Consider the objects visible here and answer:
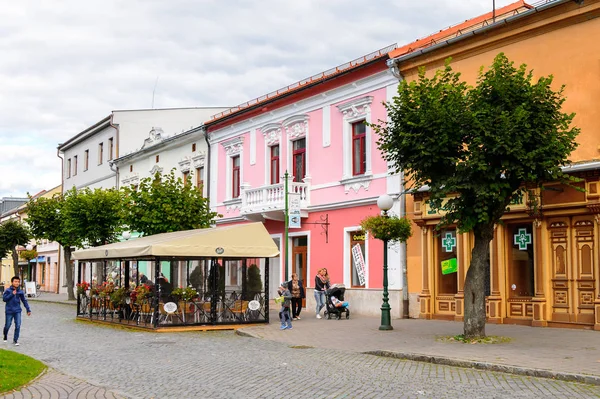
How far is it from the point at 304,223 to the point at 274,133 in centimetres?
429

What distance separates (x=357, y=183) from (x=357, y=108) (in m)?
2.56

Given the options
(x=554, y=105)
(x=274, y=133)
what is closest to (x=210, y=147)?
(x=274, y=133)

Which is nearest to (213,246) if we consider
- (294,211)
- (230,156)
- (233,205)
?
(294,211)

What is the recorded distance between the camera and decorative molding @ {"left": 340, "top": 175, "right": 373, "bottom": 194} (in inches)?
924

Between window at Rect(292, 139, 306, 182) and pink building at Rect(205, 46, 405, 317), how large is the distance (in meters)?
0.04

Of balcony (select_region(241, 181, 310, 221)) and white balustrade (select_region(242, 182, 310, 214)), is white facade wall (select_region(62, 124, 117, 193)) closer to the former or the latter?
balcony (select_region(241, 181, 310, 221))

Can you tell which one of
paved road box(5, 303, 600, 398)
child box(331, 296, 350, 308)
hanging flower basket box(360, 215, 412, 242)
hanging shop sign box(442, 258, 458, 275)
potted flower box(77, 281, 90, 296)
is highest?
hanging flower basket box(360, 215, 412, 242)

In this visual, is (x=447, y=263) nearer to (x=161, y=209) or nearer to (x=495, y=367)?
(x=495, y=367)

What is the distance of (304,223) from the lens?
26422mm

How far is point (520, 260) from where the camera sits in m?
18.7

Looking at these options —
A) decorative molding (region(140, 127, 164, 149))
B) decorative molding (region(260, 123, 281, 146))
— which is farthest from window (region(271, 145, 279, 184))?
decorative molding (region(140, 127, 164, 149))

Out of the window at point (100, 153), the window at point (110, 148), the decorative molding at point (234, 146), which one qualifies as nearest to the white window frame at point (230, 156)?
the decorative molding at point (234, 146)

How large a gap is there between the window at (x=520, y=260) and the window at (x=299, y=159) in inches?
394

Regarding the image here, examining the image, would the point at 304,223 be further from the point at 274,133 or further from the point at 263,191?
the point at 274,133
